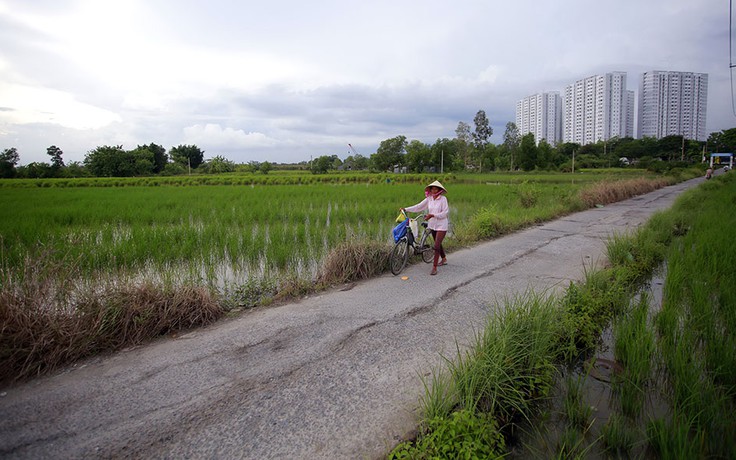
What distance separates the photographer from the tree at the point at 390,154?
156 feet

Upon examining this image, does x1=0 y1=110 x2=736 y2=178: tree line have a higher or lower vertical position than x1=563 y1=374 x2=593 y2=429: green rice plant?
higher

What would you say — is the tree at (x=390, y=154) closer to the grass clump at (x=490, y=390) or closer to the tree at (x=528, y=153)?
the tree at (x=528, y=153)

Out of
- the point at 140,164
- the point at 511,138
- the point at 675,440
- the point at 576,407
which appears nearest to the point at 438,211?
the point at 576,407

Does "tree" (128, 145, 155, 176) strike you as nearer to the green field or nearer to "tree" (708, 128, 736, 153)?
the green field

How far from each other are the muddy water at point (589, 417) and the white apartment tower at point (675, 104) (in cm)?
8056

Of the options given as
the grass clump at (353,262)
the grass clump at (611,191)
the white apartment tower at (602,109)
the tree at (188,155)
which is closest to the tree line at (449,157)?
the tree at (188,155)

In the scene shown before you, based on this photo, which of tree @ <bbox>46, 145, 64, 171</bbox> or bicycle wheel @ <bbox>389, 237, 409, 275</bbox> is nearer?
bicycle wheel @ <bbox>389, 237, 409, 275</bbox>

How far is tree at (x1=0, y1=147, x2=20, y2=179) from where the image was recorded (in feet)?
75.9

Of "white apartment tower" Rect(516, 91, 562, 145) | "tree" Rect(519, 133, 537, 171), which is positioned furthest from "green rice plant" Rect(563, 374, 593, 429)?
"white apartment tower" Rect(516, 91, 562, 145)

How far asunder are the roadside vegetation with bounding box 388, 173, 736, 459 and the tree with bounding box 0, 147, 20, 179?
2958 cm

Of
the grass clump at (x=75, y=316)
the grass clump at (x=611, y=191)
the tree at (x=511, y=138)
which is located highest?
the tree at (x=511, y=138)

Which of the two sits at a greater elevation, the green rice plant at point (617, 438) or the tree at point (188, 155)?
the tree at point (188, 155)

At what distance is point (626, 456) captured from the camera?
2.30 m

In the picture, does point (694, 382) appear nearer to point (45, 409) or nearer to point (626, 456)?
point (626, 456)
